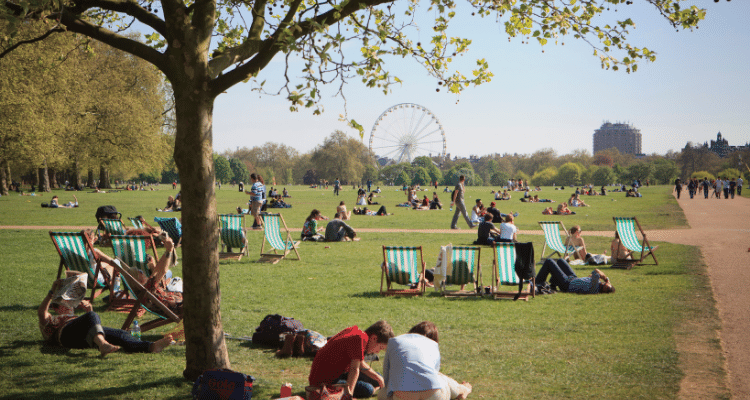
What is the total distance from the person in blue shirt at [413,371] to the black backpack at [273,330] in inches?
88.4

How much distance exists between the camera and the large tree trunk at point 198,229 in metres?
4.75

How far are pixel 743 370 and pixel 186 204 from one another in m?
5.31

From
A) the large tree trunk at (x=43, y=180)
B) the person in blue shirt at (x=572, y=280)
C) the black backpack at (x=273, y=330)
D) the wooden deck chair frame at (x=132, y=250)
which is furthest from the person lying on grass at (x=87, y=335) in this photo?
the large tree trunk at (x=43, y=180)

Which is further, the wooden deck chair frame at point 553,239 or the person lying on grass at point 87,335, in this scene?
the wooden deck chair frame at point 553,239

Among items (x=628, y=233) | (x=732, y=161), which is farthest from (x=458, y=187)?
(x=732, y=161)

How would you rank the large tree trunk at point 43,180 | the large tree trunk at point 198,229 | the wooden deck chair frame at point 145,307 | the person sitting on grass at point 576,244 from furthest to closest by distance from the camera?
the large tree trunk at point 43,180 < the person sitting on grass at point 576,244 < the wooden deck chair frame at point 145,307 < the large tree trunk at point 198,229

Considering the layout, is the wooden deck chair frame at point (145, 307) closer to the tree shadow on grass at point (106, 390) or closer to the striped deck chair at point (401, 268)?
the tree shadow on grass at point (106, 390)

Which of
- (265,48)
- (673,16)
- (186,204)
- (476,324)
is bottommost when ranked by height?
(476,324)

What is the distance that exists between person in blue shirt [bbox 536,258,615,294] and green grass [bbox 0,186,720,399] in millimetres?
254

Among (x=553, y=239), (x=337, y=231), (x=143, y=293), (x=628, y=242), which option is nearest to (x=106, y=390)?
(x=143, y=293)

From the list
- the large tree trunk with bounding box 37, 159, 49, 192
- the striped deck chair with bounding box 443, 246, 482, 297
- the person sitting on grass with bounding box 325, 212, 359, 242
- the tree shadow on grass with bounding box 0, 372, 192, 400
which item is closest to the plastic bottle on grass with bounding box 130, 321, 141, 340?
the tree shadow on grass with bounding box 0, 372, 192, 400

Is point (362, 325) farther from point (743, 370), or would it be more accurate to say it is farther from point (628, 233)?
point (628, 233)

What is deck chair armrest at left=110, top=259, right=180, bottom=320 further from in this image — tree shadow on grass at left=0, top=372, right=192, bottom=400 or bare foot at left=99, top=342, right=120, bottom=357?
tree shadow on grass at left=0, top=372, right=192, bottom=400

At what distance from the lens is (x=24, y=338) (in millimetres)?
6410
